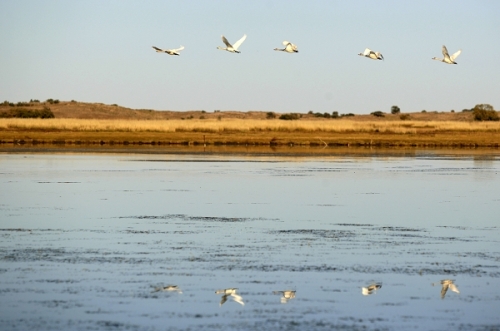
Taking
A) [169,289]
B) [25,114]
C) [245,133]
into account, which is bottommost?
[169,289]

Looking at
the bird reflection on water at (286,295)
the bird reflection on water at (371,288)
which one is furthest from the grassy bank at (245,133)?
the bird reflection on water at (286,295)

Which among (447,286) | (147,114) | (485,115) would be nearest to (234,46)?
(447,286)

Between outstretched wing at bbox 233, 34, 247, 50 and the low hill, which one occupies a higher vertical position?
outstretched wing at bbox 233, 34, 247, 50

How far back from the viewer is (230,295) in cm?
1089

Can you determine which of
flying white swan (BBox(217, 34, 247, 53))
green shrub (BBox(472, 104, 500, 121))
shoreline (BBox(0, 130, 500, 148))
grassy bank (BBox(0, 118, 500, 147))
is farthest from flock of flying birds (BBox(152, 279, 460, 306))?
green shrub (BBox(472, 104, 500, 121))

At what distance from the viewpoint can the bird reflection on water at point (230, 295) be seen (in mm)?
10602

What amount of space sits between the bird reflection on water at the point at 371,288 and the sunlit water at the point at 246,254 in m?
0.07

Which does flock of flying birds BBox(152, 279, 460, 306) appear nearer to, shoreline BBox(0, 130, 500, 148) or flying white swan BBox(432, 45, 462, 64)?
flying white swan BBox(432, 45, 462, 64)

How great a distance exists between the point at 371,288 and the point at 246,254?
115 inches

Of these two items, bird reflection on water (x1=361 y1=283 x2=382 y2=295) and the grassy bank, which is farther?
the grassy bank

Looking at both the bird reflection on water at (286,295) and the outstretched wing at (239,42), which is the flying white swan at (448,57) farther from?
the bird reflection on water at (286,295)

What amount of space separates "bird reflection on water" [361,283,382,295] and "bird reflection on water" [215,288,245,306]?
164 centimetres

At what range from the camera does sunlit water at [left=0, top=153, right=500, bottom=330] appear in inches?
393

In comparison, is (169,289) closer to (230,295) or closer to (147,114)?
(230,295)
